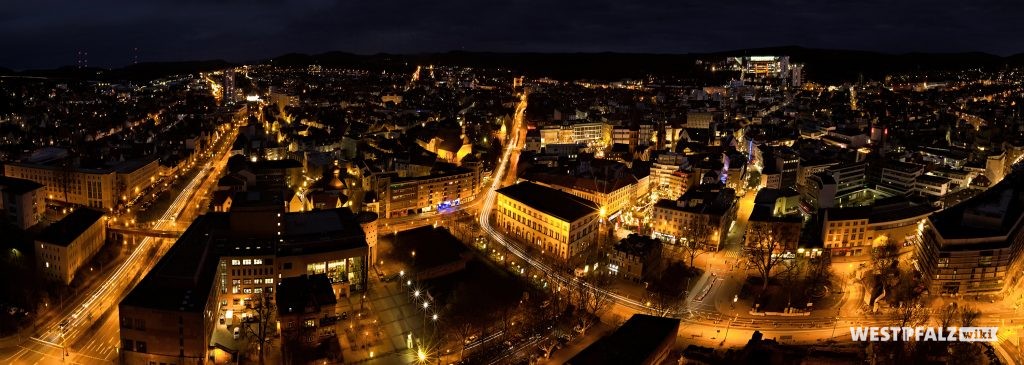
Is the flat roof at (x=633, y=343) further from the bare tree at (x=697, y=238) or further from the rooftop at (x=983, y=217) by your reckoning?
the rooftop at (x=983, y=217)

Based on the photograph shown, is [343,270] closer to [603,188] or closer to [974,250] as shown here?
[603,188]

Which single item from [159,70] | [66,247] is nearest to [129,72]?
[159,70]

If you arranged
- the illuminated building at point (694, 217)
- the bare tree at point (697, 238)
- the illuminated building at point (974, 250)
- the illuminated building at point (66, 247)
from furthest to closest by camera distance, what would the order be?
the illuminated building at point (694, 217), the bare tree at point (697, 238), the illuminated building at point (974, 250), the illuminated building at point (66, 247)

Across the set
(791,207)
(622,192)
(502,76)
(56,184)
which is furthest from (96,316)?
(502,76)

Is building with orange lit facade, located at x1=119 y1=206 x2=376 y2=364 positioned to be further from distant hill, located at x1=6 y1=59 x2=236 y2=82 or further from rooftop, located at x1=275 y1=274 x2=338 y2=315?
distant hill, located at x1=6 y1=59 x2=236 y2=82

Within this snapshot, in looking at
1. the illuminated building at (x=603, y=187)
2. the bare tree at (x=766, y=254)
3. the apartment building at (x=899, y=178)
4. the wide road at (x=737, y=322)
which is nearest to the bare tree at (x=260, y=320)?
the wide road at (x=737, y=322)

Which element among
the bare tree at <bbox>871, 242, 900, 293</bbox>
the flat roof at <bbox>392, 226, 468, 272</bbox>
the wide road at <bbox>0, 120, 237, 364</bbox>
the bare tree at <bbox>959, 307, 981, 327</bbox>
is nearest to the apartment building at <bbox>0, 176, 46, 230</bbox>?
the wide road at <bbox>0, 120, 237, 364</bbox>

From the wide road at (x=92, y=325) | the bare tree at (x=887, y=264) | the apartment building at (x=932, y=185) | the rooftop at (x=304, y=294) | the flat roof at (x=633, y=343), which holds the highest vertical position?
the apartment building at (x=932, y=185)
